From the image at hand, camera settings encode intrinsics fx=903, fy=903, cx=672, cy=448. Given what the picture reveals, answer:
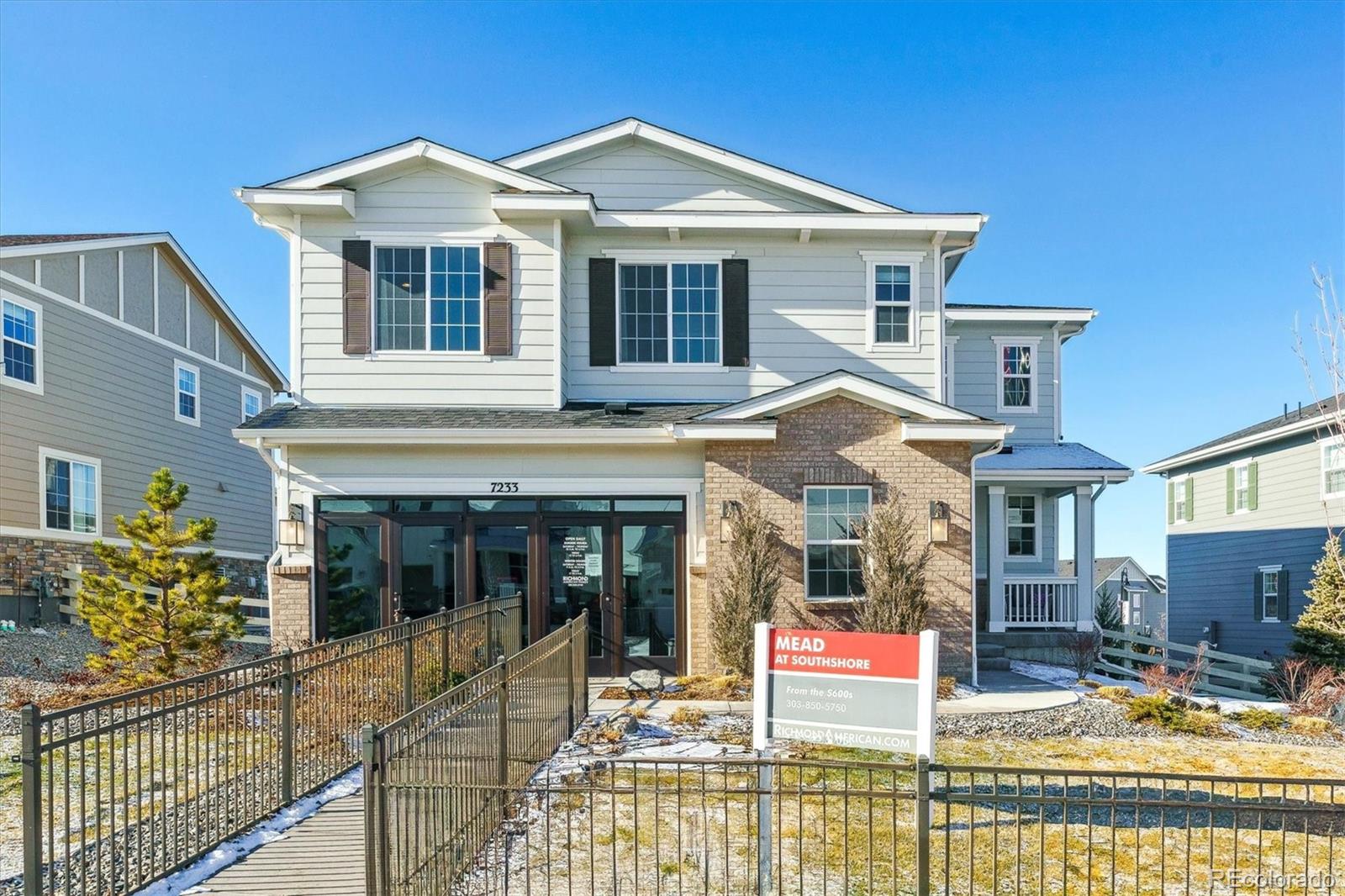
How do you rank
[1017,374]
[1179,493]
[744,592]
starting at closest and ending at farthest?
[744,592], [1017,374], [1179,493]

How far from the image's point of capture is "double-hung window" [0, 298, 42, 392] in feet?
49.8

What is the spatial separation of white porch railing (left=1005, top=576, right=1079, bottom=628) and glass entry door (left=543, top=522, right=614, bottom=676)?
283 inches

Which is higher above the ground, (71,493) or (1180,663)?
(71,493)

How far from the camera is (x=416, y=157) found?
1201 centimetres

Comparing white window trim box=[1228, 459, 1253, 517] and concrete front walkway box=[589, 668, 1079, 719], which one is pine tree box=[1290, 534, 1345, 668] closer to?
concrete front walkway box=[589, 668, 1079, 719]

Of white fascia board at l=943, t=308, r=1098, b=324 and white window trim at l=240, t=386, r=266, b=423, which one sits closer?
white fascia board at l=943, t=308, r=1098, b=324

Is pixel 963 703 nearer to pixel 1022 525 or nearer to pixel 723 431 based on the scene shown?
pixel 723 431

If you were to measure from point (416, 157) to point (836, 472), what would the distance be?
6905mm

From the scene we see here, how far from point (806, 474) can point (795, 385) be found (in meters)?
1.15

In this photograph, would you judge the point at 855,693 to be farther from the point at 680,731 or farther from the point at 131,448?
the point at 131,448

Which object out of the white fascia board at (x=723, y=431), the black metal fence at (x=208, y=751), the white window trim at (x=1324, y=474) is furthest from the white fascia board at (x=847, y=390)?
the white window trim at (x=1324, y=474)

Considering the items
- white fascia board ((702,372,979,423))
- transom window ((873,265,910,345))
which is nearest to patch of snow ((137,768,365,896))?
white fascia board ((702,372,979,423))

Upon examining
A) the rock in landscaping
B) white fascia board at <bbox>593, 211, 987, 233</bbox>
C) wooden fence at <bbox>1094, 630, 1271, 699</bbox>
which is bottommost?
wooden fence at <bbox>1094, 630, 1271, 699</bbox>

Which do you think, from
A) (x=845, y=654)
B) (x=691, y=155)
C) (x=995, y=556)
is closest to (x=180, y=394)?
(x=691, y=155)
